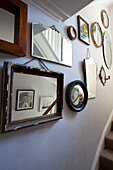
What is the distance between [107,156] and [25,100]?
1.61 m

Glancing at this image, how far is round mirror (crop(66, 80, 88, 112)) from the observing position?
1.05m

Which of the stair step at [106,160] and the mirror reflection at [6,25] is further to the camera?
the stair step at [106,160]

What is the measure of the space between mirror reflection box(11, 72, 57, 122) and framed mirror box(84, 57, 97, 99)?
0.56m

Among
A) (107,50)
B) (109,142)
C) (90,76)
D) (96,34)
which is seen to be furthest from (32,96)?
(107,50)

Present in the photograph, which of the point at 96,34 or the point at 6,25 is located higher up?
the point at 96,34

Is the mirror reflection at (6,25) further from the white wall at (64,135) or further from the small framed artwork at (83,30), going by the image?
the small framed artwork at (83,30)

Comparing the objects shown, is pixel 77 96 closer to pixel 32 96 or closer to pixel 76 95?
pixel 76 95

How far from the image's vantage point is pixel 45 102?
2.77 ft

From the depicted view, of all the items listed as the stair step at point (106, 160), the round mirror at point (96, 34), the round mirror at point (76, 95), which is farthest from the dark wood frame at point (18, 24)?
the stair step at point (106, 160)

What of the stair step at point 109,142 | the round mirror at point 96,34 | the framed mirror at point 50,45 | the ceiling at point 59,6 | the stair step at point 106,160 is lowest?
the stair step at point 106,160

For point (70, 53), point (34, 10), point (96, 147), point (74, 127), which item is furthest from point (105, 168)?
point (34, 10)

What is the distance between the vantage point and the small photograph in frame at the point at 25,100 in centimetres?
69

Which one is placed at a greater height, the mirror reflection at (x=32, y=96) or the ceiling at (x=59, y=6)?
the ceiling at (x=59, y=6)

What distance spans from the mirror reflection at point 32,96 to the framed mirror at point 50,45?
0.18m
